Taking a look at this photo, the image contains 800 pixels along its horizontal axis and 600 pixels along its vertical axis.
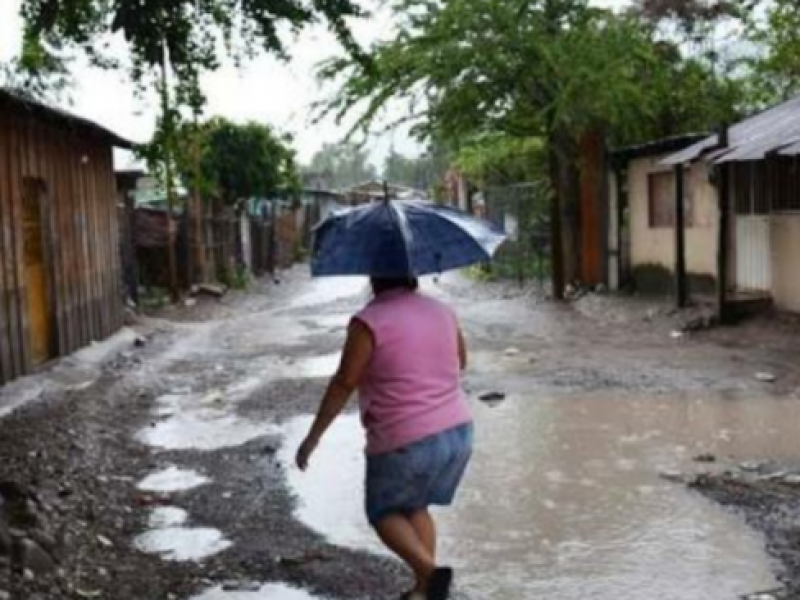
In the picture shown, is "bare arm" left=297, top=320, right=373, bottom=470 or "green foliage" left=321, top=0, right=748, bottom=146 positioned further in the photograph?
"green foliage" left=321, top=0, right=748, bottom=146

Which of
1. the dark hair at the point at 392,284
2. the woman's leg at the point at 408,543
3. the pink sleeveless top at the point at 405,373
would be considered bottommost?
the woman's leg at the point at 408,543

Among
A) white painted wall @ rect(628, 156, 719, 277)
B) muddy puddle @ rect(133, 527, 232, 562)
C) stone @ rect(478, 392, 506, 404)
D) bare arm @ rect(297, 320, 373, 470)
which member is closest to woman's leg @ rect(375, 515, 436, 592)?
bare arm @ rect(297, 320, 373, 470)

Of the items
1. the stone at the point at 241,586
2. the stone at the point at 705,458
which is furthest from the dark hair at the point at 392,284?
the stone at the point at 705,458

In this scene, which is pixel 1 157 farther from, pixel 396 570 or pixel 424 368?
pixel 424 368

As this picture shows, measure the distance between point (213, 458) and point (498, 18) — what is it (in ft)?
47.8

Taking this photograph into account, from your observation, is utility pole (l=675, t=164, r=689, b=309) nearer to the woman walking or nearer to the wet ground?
the wet ground

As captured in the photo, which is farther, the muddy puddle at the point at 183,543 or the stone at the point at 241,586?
the muddy puddle at the point at 183,543

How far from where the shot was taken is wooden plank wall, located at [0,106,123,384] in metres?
12.2

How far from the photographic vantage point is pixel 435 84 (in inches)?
845

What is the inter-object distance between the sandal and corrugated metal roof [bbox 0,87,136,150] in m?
5.06

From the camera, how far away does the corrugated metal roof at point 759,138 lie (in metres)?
13.2

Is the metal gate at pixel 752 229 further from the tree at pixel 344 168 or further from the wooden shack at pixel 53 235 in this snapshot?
the tree at pixel 344 168

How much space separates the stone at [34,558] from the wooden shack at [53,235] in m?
6.12

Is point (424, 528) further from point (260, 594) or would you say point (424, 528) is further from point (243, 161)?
point (243, 161)
